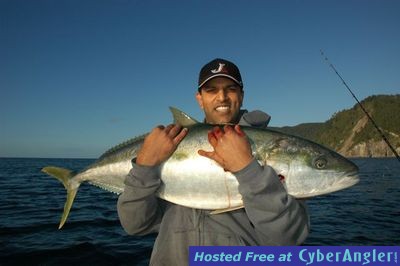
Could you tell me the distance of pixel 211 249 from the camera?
293cm

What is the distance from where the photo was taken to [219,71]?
12.4ft

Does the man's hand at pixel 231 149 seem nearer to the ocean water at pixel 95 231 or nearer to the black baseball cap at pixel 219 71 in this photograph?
the black baseball cap at pixel 219 71

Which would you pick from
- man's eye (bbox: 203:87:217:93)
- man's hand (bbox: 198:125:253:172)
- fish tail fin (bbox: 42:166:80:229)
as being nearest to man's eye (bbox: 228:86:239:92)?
man's eye (bbox: 203:87:217:93)

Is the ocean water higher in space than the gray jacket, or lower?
lower

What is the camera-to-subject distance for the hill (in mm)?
149250

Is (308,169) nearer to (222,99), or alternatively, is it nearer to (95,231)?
(222,99)

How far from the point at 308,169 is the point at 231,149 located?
89 cm

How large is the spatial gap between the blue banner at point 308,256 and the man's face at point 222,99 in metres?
1.52

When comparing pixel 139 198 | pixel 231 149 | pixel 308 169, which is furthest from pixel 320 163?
pixel 139 198

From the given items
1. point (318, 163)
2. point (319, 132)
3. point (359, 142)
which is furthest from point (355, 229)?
point (319, 132)

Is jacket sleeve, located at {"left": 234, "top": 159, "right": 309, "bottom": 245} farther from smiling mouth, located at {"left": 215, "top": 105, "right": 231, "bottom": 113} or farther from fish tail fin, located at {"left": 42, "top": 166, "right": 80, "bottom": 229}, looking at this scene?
fish tail fin, located at {"left": 42, "top": 166, "right": 80, "bottom": 229}

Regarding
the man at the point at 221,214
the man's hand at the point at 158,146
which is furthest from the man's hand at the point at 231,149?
the man's hand at the point at 158,146

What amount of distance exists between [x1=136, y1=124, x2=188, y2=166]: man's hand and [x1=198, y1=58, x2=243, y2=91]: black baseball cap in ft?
2.64

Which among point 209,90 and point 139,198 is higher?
point 209,90
